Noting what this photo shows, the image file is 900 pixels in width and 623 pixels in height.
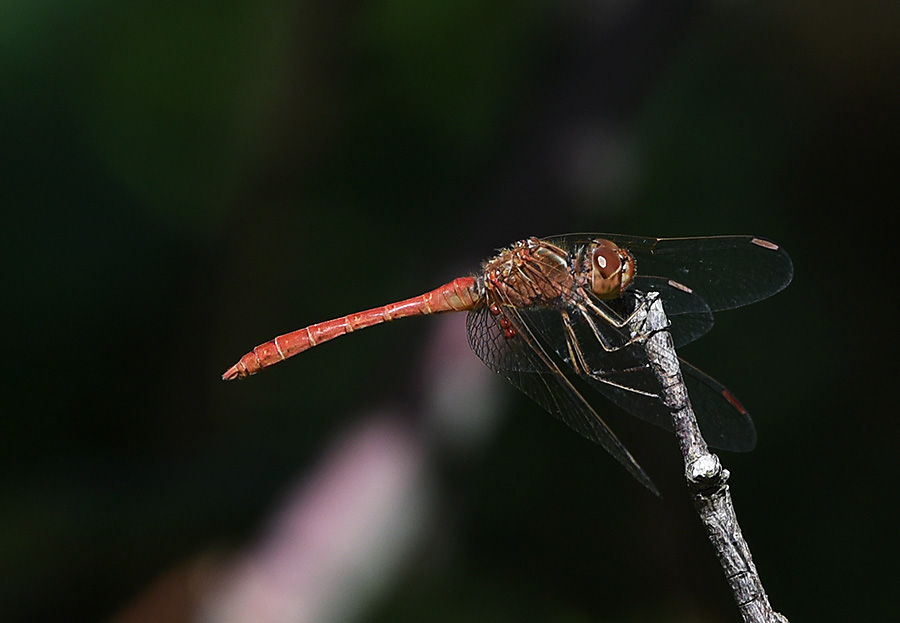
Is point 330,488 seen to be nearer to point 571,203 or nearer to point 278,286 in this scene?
point 571,203

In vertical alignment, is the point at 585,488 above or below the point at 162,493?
below

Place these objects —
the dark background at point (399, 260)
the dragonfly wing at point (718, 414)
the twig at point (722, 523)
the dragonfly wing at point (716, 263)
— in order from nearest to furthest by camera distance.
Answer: the twig at point (722, 523) < the dragonfly wing at point (718, 414) < the dragonfly wing at point (716, 263) < the dark background at point (399, 260)

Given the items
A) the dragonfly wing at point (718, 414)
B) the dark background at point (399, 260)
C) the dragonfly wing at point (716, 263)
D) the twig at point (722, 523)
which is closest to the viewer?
the twig at point (722, 523)

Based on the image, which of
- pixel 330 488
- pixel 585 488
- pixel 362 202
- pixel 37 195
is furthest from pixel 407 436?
pixel 37 195

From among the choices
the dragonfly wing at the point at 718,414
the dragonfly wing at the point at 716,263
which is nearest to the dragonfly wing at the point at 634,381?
the dragonfly wing at the point at 718,414

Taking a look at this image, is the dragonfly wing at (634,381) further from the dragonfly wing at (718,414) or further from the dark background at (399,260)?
the dark background at (399,260)

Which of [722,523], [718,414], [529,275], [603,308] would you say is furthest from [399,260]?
[722,523]
